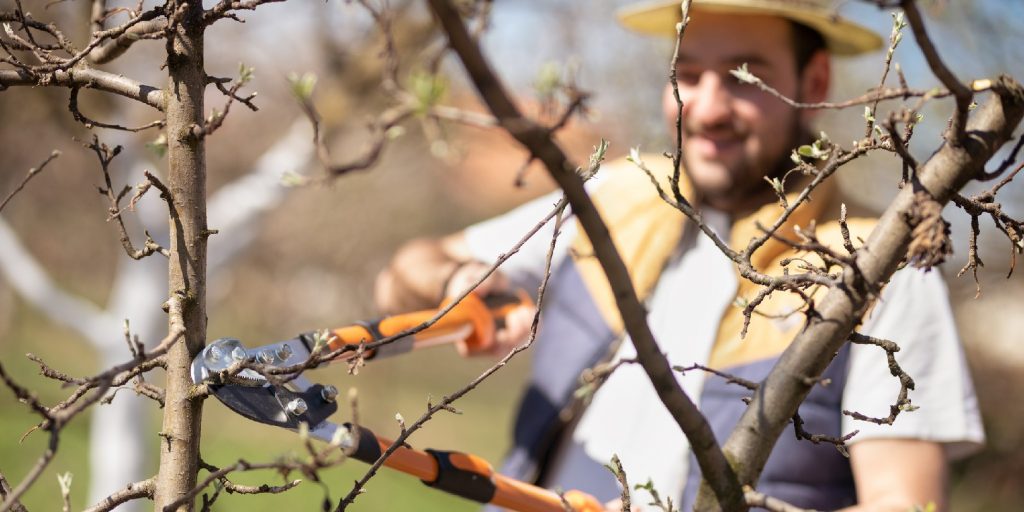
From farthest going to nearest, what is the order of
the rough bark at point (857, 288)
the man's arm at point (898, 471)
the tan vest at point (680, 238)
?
the tan vest at point (680, 238) → the man's arm at point (898, 471) → the rough bark at point (857, 288)

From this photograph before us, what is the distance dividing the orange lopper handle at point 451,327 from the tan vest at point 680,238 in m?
0.22

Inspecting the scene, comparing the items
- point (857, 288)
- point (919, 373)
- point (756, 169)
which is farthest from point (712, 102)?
point (857, 288)

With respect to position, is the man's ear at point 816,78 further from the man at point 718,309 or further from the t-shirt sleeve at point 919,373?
the t-shirt sleeve at point 919,373

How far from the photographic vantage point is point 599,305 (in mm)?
2443

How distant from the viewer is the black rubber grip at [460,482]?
1.27 metres

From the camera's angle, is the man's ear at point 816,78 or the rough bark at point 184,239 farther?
the man's ear at point 816,78

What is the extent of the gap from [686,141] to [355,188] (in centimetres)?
702

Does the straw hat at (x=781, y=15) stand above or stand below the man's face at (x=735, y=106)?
above

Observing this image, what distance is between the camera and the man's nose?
89.9 inches

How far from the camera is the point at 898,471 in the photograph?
1888 millimetres

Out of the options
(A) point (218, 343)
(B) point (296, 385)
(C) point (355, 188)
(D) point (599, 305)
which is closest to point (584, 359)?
(D) point (599, 305)

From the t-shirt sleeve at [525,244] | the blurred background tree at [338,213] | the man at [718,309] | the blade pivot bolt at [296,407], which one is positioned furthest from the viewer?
the blurred background tree at [338,213]

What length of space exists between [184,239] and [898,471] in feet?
4.85

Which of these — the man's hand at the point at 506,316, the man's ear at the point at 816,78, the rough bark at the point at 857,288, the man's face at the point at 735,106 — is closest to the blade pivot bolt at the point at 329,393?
the rough bark at the point at 857,288
